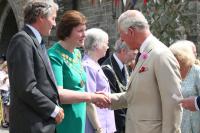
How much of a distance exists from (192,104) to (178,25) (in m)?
4.63

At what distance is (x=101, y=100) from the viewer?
461 cm

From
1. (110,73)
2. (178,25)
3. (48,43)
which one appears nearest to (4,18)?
(48,43)

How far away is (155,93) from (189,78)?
1.52m

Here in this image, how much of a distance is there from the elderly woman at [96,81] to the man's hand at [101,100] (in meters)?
0.34

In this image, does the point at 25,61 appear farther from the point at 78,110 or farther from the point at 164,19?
the point at 164,19

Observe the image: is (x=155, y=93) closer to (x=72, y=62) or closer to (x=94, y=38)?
(x=72, y=62)

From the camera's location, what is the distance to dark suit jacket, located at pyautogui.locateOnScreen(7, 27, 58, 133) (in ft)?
12.7

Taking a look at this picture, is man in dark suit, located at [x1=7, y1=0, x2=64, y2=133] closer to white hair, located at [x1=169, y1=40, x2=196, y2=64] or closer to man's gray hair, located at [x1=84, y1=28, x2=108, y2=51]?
man's gray hair, located at [x1=84, y1=28, x2=108, y2=51]

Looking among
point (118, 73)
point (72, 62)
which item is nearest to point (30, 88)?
point (72, 62)

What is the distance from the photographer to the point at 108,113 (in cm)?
531

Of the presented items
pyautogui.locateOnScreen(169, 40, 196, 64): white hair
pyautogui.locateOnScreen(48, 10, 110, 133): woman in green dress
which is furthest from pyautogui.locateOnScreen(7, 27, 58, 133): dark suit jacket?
pyautogui.locateOnScreen(169, 40, 196, 64): white hair

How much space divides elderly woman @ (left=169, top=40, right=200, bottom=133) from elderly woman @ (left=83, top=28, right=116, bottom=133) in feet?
2.53

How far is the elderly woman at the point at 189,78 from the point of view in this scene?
215 inches

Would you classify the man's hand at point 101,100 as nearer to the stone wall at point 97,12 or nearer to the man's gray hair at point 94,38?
the man's gray hair at point 94,38
